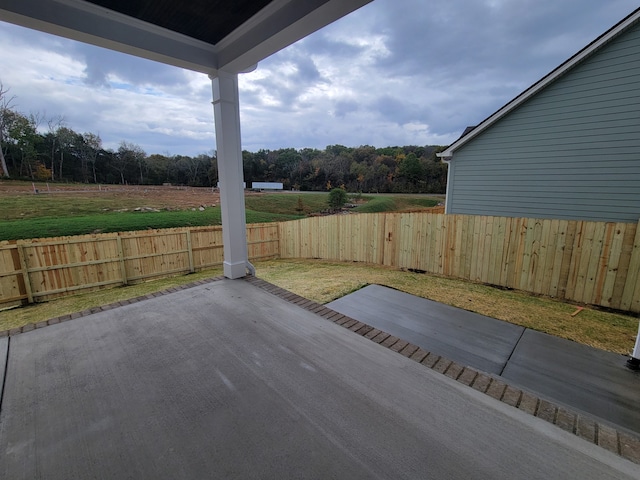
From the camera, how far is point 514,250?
4.83 meters

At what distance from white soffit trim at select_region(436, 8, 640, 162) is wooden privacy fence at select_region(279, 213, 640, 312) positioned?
2490 millimetres

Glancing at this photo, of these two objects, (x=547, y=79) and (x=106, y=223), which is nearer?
(x=547, y=79)

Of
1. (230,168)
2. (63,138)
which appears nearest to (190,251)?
(63,138)

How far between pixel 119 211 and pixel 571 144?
10282mm

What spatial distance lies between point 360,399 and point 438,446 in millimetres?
475

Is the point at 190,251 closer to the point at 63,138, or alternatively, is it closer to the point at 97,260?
the point at 97,260

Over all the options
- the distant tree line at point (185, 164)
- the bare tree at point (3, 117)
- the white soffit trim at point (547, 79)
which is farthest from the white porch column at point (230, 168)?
the white soffit trim at point (547, 79)

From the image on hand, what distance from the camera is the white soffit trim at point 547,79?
460 cm

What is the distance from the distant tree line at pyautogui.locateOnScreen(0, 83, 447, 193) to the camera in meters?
5.22

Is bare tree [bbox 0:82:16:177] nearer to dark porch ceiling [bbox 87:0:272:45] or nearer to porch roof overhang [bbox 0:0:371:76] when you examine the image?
porch roof overhang [bbox 0:0:371:76]

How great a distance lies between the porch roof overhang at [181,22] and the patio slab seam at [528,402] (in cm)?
273

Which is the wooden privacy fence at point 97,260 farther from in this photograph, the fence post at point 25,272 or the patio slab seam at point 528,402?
Answer: the patio slab seam at point 528,402

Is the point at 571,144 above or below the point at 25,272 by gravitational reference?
above

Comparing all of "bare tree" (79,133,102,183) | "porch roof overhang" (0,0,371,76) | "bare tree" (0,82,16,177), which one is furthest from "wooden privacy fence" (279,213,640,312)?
"bare tree" (0,82,16,177)
